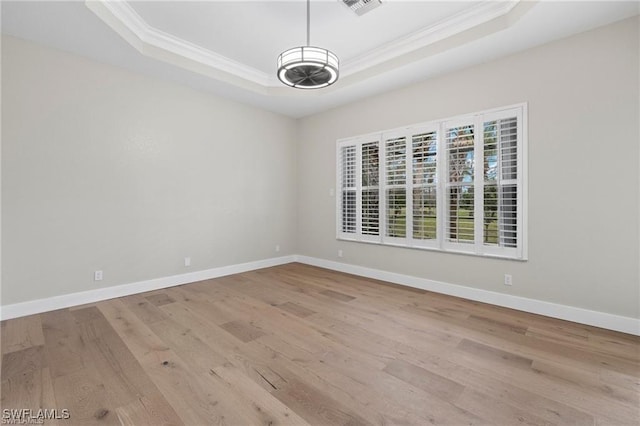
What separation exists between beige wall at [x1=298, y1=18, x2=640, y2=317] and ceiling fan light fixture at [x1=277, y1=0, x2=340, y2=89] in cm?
184

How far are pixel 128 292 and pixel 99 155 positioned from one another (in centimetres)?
175

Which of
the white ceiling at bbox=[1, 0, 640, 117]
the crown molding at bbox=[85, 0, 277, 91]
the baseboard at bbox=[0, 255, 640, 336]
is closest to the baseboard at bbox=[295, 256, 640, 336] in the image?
the baseboard at bbox=[0, 255, 640, 336]

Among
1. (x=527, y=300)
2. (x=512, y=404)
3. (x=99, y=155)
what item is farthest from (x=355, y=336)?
(x=99, y=155)

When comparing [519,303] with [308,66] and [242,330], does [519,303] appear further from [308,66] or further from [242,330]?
[308,66]

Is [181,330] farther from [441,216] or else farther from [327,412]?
[441,216]

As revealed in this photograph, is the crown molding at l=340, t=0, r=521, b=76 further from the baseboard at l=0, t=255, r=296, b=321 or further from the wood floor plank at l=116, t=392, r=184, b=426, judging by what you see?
the wood floor plank at l=116, t=392, r=184, b=426

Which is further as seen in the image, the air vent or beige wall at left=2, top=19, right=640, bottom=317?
beige wall at left=2, top=19, right=640, bottom=317

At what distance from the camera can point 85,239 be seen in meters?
3.43

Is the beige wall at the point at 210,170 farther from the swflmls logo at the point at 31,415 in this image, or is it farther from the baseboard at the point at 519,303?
the swflmls logo at the point at 31,415

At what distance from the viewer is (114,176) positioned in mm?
3627

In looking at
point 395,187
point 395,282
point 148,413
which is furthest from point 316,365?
point 395,187

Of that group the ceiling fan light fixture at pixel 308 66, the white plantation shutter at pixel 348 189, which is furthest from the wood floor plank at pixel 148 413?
the white plantation shutter at pixel 348 189

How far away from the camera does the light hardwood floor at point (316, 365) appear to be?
65.1 inches

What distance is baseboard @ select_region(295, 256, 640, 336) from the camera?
106 inches
